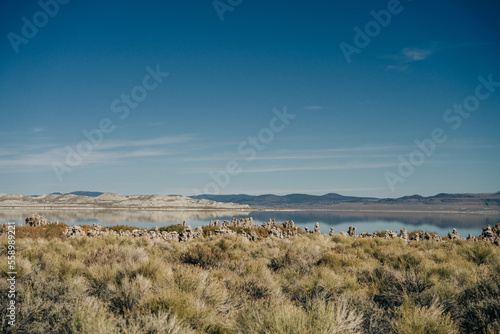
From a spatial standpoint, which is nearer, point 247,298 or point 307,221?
point 247,298

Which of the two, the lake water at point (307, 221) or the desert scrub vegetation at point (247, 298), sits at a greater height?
the desert scrub vegetation at point (247, 298)

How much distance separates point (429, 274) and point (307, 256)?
359 cm

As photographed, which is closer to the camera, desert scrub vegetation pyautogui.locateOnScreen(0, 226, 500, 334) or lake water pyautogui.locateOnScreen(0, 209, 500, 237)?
desert scrub vegetation pyautogui.locateOnScreen(0, 226, 500, 334)

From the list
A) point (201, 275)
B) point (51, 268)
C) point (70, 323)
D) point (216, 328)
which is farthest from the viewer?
point (51, 268)

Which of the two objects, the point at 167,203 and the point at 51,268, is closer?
the point at 51,268

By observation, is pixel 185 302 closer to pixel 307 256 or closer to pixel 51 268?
pixel 51 268

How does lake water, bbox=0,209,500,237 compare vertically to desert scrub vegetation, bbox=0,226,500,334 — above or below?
below

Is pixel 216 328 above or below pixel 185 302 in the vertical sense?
below

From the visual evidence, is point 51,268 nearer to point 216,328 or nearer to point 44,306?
point 44,306

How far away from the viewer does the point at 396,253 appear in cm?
Answer: 1048

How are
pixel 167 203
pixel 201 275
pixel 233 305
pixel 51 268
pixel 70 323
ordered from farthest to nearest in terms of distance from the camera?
pixel 167 203 → pixel 51 268 → pixel 201 275 → pixel 233 305 → pixel 70 323

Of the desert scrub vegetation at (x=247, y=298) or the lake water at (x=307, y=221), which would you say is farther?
the lake water at (x=307, y=221)

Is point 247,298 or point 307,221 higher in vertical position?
point 247,298

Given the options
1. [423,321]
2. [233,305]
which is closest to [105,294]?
[233,305]
